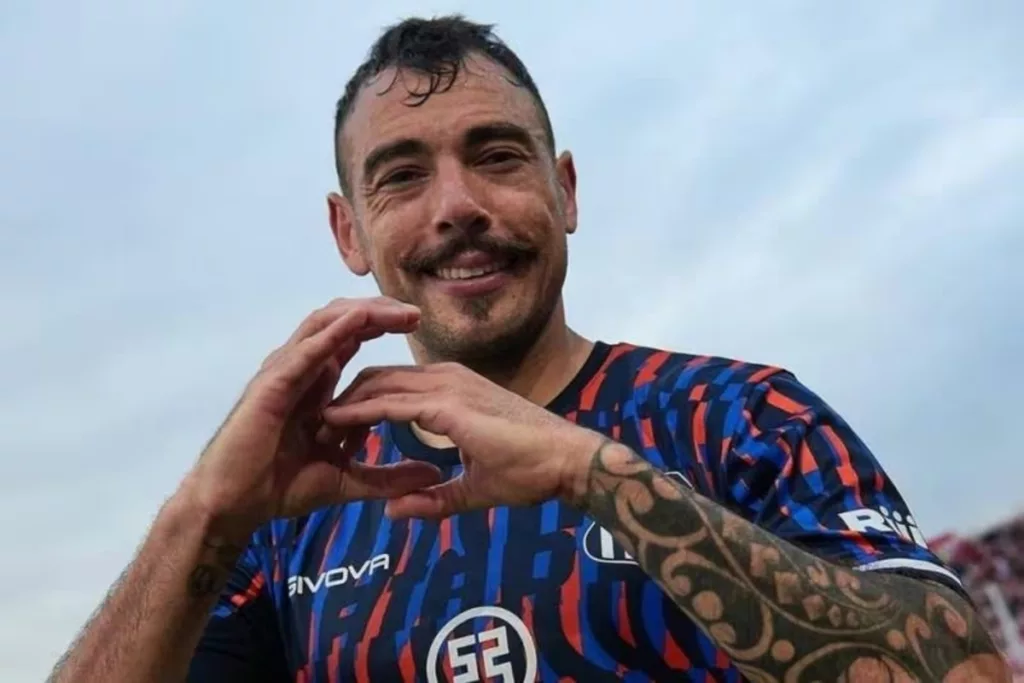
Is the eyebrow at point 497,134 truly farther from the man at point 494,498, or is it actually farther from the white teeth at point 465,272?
the white teeth at point 465,272

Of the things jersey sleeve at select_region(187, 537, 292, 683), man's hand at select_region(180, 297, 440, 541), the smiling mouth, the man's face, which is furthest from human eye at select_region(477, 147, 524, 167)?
jersey sleeve at select_region(187, 537, 292, 683)

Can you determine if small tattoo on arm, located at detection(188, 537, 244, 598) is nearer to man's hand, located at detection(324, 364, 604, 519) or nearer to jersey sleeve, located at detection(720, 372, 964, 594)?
man's hand, located at detection(324, 364, 604, 519)

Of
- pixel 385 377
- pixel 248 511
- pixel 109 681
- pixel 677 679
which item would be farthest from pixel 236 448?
pixel 677 679

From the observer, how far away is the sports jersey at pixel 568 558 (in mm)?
2051

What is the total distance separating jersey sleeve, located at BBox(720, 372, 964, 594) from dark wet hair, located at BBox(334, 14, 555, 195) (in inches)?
44.5

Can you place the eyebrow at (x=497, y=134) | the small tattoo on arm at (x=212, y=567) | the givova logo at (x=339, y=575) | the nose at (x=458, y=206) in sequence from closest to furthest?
the small tattoo on arm at (x=212, y=567) → the givova logo at (x=339, y=575) → the nose at (x=458, y=206) → the eyebrow at (x=497, y=134)

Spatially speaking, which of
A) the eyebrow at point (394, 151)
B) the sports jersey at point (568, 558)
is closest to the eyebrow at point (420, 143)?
the eyebrow at point (394, 151)

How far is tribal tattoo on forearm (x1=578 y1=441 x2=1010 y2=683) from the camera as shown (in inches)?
68.1

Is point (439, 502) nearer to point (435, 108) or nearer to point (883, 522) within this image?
point (883, 522)

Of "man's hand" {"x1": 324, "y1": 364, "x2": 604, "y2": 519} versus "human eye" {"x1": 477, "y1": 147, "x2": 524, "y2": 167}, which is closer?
"man's hand" {"x1": 324, "y1": 364, "x2": 604, "y2": 519}

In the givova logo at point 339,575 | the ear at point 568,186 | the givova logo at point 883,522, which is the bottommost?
the givova logo at point 883,522

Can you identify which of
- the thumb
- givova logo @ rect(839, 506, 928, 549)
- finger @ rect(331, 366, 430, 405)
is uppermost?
finger @ rect(331, 366, 430, 405)

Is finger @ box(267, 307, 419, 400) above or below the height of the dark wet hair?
below

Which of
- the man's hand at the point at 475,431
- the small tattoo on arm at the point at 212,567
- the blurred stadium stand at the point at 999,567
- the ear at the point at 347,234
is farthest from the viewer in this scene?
the blurred stadium stand at the point at 999,567
